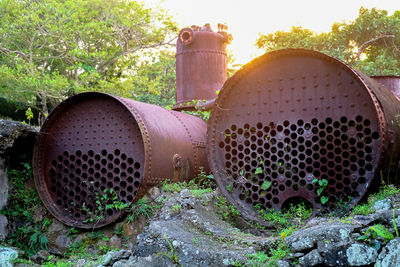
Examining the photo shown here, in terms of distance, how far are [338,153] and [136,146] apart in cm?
306

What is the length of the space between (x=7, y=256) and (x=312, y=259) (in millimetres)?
4105

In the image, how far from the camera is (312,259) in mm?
4094

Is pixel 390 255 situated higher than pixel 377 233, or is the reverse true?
pixel 377 233

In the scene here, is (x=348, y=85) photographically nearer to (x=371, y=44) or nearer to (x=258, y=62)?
(x=258, y=62)

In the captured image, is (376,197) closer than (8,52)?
Yes

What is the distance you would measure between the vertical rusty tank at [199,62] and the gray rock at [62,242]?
16.3 ft

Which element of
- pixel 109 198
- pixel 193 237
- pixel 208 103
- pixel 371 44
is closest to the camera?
pixel 193 237

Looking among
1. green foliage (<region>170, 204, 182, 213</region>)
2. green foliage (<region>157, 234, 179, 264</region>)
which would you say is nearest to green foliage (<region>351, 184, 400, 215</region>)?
green foliage (<region>157, 234, 179, 264</region>)

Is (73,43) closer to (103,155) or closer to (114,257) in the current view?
(103,155)

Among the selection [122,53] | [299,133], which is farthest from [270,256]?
[122,53]

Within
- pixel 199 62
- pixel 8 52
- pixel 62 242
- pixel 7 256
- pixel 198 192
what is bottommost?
pixel 62 242

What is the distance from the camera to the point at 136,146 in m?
7.03

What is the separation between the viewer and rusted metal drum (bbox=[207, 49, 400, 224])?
577cm

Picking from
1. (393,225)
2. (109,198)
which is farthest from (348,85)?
(109,198)
